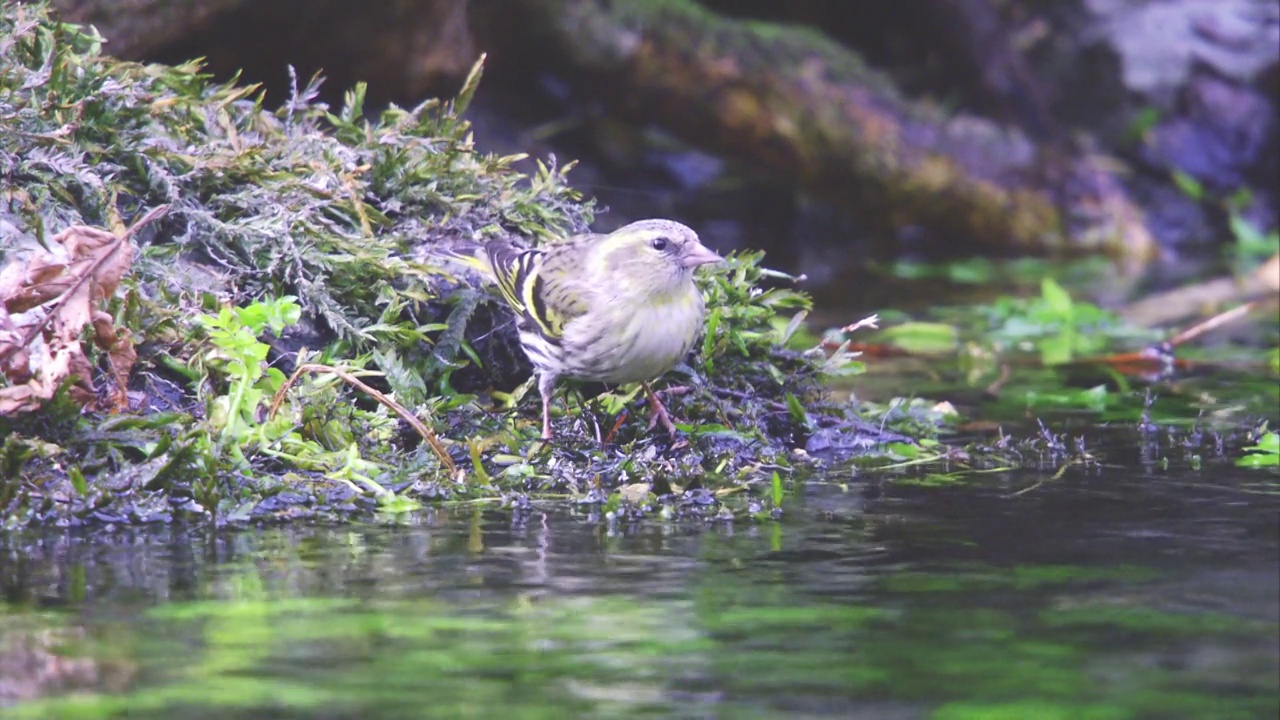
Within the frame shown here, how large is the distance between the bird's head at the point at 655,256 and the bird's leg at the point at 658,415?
0.41 m

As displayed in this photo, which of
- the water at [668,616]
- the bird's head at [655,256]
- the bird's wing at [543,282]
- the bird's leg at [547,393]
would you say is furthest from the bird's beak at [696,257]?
the water at [668,616]

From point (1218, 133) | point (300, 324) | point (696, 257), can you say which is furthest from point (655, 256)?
point (1218, 133)

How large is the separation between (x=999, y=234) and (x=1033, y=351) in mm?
5529

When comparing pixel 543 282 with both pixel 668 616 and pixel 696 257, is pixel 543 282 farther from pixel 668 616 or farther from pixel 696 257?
pixel 668 616

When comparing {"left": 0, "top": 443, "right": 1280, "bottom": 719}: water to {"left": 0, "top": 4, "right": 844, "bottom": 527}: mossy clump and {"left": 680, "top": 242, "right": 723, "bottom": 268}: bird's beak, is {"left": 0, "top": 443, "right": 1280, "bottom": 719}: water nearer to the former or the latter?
{"left": 0, "top": 4, "right": 844, "bottom": 527}: mossy clump

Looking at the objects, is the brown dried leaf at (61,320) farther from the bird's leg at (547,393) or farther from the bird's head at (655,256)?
the bird's head at (655,256)

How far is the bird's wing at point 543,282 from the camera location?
17.4 feet

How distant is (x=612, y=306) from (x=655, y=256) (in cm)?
24

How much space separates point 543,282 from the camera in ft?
17.8

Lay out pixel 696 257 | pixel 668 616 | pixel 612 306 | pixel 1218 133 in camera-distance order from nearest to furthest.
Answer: pixel 668 616, pixel 612 306, pixel 696 257, pixel 1218 133

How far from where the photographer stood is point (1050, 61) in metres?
16.0

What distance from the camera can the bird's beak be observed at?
5320mm

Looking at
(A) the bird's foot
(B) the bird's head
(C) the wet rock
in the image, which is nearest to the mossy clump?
(A) the bird's foot

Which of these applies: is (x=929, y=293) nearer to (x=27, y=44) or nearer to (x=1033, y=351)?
(x=1033, y=351)
